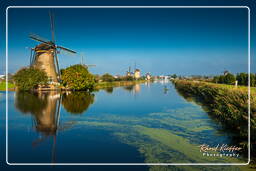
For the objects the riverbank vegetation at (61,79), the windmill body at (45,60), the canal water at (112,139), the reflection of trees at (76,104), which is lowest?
the canal water at (112,139)

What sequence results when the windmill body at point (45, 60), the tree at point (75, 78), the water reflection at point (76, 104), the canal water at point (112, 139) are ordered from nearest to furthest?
the canal water at point (112, 139) < the water reflection at point (76, 104) < the tree at point (75, 78) < the windmill body at point (45, 60)

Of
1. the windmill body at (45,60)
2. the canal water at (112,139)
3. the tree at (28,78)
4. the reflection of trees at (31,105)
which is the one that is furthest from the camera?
the windmill body at (45,60)

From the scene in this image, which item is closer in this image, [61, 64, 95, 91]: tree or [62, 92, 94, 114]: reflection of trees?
[62, 92, 94, 114]: reflection of trees

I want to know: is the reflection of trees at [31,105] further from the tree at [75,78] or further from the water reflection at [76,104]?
the tree at [75,78]

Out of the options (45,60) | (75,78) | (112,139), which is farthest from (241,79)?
(45,60)

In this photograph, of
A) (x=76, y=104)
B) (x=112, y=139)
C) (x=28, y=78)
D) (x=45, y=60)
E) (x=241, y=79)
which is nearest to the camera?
(x=112, y=139)

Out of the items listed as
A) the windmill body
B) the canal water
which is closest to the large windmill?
the windmill body

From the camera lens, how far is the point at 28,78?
61.2 feet

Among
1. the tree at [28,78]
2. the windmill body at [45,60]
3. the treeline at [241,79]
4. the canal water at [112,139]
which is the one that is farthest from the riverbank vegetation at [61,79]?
the treeline at [241,79]

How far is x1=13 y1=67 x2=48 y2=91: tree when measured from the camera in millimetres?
18703

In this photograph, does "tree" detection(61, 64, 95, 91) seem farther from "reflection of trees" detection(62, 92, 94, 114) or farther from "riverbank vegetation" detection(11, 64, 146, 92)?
"reflection of trees" detection(62, 92, 94, 114)

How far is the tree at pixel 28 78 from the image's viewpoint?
61.4 ft

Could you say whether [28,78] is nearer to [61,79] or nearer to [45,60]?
[45,60]

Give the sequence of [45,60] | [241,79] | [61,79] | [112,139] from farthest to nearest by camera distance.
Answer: [61,79] < [45,60] < [241,79] < [112,139]
